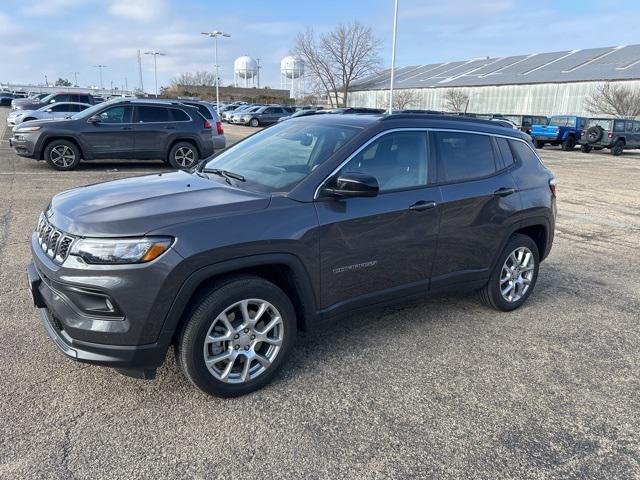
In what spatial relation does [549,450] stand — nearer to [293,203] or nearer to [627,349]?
[627,349]

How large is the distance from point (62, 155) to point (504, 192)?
1101 centimetres

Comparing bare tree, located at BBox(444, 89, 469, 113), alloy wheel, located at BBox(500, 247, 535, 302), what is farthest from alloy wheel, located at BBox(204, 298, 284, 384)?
bare tree, located at BBox(444, 89, 469, 113)

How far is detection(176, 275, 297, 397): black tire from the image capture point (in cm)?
290

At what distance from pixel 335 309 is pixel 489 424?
3.88 feet

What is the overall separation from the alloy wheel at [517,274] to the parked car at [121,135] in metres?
9.03

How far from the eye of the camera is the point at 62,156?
12.1 m

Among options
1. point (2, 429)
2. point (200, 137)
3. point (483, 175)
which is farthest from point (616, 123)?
point (2, 429)

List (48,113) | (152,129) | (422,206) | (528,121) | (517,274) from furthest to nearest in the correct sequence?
(528,121) < (48,113) < (152,129) < (517,274) < (422,206)

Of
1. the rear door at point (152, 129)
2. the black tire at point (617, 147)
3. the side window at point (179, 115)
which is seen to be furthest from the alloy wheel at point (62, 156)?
the black tire at point (617, 147)

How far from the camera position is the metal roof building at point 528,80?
1748 inches

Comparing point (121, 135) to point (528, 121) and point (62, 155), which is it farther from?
point (528, 121)

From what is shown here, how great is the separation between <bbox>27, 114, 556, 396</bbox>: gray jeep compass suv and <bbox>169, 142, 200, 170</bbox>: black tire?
9.20 m

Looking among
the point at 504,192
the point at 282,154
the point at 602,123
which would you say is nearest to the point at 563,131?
the point at 602,123

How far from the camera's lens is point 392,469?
2604mm
